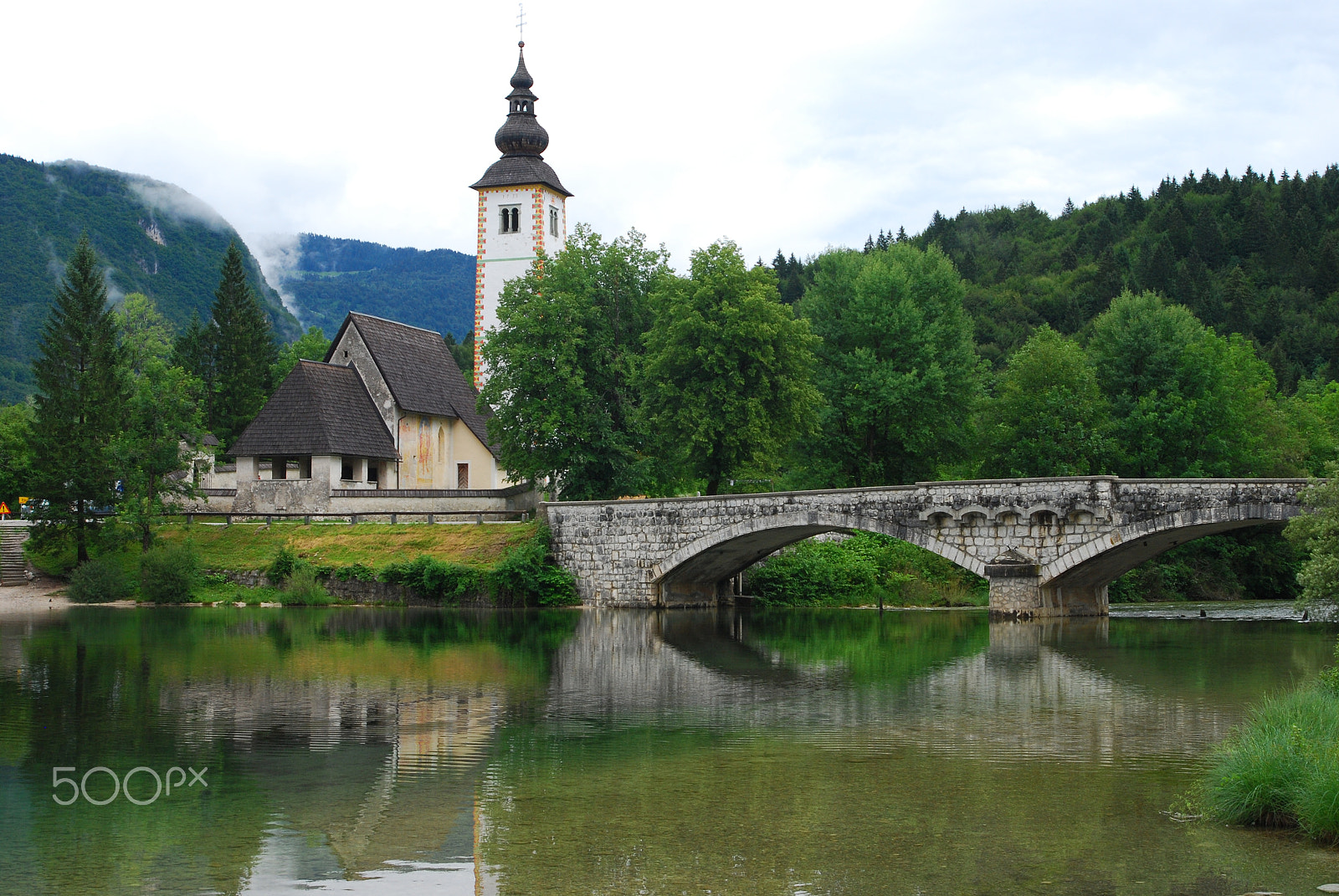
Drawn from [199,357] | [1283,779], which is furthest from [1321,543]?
[199,357]

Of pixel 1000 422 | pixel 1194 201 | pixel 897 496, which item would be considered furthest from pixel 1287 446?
pixel 1194 201

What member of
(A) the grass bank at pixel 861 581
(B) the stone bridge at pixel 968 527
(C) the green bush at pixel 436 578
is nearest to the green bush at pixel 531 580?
(B) the stone bridge at pixel 968 527

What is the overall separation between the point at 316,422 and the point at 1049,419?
92.8 feet

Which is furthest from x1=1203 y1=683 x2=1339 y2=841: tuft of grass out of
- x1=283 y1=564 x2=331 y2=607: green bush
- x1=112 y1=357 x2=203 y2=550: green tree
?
x1=112 y1=357 x2=203 y2=550: green tree

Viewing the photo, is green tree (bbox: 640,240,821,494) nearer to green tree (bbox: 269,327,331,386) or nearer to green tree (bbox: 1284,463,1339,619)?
green tree (bbox: 1284,463,1339,619)

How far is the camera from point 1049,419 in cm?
4766

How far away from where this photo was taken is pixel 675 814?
1194 cm

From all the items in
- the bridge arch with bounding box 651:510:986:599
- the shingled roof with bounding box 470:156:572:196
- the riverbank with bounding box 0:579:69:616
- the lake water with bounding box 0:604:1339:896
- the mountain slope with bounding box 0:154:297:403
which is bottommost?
the lake water with bounding box 0:604:1339:896

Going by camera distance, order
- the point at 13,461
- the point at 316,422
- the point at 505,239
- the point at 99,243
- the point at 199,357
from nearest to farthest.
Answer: the point at 316,422 → the point at 13,461 → the point at 505,239 → the point at 199,357 → the point at 99,243

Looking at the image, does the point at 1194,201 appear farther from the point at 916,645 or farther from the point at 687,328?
the point at 916,645

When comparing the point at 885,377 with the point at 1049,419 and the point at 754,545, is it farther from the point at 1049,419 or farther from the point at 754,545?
the point at 754,545

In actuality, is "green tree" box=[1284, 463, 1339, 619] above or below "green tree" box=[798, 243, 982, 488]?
below

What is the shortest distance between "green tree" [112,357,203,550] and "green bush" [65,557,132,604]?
6.74 feet

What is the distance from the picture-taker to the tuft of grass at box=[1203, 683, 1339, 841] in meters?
10.2
